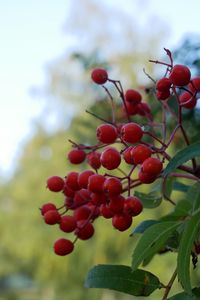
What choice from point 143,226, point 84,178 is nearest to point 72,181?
point 84,178

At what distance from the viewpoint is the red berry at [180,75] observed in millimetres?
603

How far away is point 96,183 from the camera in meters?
0.63

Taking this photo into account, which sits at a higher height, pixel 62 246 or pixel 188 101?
pixel 188 101

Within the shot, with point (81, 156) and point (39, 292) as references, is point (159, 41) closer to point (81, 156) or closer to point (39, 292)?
point (39, 292)

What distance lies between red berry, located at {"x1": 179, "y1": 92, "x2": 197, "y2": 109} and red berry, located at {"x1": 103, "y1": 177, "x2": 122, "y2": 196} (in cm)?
13

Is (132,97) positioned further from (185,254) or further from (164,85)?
(185,254)

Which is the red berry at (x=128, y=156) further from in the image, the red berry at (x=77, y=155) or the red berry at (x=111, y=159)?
the red berry at (x=77, y=155)

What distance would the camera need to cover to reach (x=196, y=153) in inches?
22.9

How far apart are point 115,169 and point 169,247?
0.12 meters

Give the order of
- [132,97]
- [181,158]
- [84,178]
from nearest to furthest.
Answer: [181,158] < [84,178] < [132,97]

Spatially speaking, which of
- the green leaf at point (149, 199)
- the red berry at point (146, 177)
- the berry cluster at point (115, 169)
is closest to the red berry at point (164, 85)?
the berry cluster at point (115, 169)

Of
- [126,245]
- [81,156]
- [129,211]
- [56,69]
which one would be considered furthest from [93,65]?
[56,69]

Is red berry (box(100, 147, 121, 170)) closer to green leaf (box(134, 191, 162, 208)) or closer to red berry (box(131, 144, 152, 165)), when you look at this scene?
red berry (box(131, 144, 152, 165))

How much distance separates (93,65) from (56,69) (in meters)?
9.65
